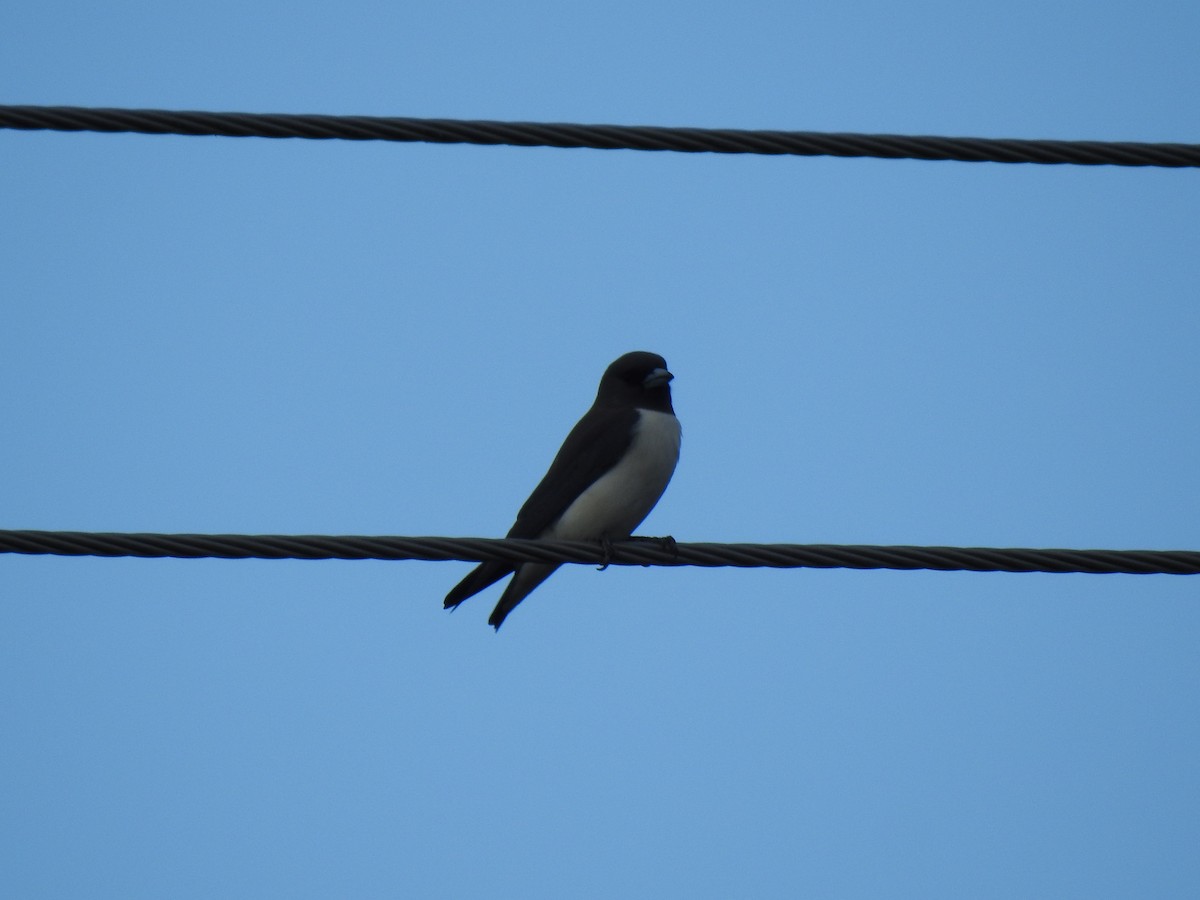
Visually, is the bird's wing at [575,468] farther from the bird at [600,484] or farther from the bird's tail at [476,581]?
the bird's tail at [476,581]

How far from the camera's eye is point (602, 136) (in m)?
3.70

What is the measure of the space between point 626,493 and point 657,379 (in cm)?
73

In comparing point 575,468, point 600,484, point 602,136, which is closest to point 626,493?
point 600,484

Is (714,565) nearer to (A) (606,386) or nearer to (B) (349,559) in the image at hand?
(B) (349,559)

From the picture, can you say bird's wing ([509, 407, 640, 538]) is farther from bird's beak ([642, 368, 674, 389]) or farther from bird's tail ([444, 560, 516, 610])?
bird's tail ([444, 560, 516, 610])

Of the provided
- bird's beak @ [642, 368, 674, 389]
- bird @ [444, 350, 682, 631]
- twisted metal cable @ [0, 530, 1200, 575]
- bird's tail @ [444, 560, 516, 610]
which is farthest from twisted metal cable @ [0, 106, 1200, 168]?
bird's beak @ [642, 368, 674, 389]

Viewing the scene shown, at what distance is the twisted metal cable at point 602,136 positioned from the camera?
11.9 ft

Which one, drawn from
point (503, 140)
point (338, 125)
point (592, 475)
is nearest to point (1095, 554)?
point (503, 140)

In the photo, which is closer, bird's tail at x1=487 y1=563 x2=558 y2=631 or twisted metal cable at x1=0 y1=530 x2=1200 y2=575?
twisted metal cable at x1=0 y1=530 x2=1200 y2=575

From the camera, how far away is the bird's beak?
736cm

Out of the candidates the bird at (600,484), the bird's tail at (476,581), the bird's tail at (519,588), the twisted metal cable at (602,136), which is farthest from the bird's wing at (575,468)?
the twisted metal cable at (602,136)

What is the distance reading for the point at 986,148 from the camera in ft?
12.4

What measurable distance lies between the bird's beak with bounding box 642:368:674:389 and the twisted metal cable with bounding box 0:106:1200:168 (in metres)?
3.62

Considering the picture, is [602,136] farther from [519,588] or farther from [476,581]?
[519,588]
